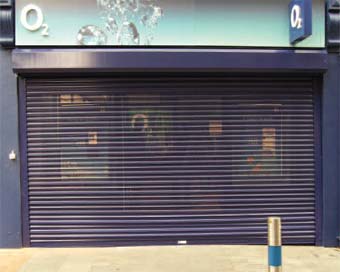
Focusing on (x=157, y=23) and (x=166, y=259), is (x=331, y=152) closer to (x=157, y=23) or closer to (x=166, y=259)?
(x=166, y=259)

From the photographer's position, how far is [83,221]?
23.8 feet

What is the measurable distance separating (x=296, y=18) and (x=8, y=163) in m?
5.05

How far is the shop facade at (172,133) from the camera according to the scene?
7.13 meters

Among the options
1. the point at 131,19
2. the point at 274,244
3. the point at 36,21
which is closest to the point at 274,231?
the point at 274,244

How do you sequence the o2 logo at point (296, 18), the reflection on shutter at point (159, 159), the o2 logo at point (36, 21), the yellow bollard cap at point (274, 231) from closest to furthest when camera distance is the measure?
the yellow bollard cap at point (274, 231) → the o2 logo at point (296, 18) → the o2 logo at point (36, 21) → the reflection on shutter at point (159, 159)

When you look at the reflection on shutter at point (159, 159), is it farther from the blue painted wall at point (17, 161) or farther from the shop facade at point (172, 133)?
the blue painted wall at point (17, 161)

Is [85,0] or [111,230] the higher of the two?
[85,0]

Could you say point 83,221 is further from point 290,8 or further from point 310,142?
point 290,8

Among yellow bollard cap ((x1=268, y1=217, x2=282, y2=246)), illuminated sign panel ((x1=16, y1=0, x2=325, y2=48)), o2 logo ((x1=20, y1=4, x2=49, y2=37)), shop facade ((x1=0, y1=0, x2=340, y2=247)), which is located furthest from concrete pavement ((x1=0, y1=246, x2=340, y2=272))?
o2 logo ((x1=20, y1=4, x2=49, y2=37))

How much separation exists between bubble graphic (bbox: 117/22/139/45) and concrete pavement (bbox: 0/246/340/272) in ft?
10.8

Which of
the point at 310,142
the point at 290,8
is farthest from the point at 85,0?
the point at 310,142

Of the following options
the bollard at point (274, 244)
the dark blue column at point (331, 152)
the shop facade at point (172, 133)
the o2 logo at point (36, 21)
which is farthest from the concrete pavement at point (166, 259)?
the o2 logo at point (36, 21)

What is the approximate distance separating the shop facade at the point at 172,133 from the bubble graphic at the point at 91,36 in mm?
16

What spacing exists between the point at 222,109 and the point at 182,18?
1594 mm
